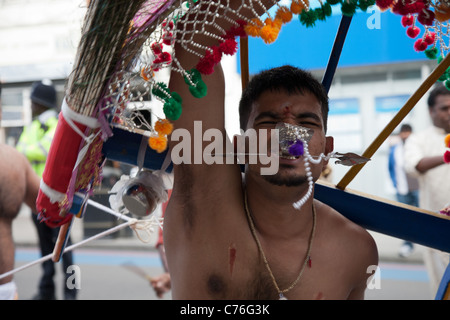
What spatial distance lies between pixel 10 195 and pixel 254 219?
1686 mm

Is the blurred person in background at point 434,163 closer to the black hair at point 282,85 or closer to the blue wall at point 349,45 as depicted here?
the black hair at point 282,85

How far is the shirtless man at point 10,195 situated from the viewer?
8.69 feet

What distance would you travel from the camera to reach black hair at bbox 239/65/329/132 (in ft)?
5.19

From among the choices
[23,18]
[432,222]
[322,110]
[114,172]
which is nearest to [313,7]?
[322,110]

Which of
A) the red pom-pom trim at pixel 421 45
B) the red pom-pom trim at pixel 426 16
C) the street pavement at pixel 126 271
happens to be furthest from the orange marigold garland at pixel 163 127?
the street pavement at pixel 126 271

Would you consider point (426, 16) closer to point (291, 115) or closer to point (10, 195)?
point (291, 115)

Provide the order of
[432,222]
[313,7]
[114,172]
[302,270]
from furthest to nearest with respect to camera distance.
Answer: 1. [114,172]
2. [432,222]
3. [302,270]
4. [313,7]

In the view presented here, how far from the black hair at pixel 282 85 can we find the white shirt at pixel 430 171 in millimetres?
1854

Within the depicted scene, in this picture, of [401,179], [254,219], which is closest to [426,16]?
[254,219]

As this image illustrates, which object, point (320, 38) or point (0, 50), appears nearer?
point (320, 38)

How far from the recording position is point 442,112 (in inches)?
124

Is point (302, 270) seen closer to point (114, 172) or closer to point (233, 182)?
point (233, 182)

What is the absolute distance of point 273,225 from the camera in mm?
1591

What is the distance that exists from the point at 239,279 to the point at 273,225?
201 mm
